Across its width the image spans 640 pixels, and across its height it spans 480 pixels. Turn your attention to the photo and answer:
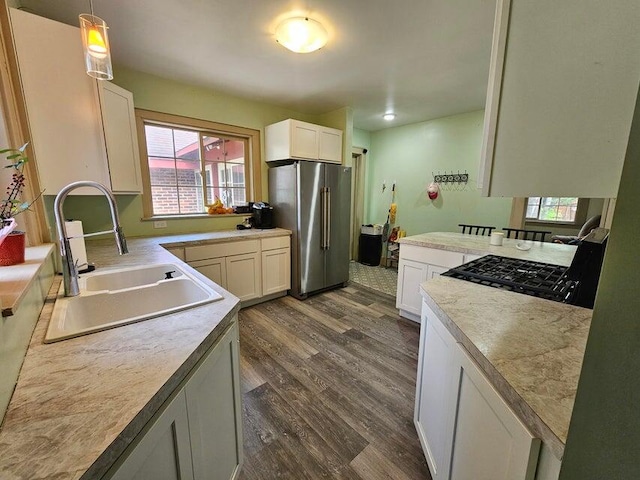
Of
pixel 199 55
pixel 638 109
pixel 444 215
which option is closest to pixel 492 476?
pixel 638 109

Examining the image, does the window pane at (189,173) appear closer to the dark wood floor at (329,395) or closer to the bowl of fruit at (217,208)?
the bowl of fruit at (217,208)

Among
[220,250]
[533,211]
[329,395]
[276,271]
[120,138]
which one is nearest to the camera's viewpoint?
[329,395]

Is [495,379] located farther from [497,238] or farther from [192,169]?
[192,169]

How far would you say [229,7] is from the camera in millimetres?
1715

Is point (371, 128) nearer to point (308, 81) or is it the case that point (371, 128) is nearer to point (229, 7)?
point (308, 81)

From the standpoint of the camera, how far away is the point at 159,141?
2.91 m

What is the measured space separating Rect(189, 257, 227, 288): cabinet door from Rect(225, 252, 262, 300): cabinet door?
0.05 meters

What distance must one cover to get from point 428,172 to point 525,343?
13.2ft

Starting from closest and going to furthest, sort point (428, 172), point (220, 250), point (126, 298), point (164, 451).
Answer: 1. point (164, 451)
2. point (126, 298)
3. point (220, 250)
4. point (428, 172)

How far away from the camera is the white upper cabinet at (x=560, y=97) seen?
523mm

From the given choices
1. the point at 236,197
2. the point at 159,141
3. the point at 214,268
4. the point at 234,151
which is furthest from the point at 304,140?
the point at 214,268

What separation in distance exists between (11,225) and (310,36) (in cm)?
204

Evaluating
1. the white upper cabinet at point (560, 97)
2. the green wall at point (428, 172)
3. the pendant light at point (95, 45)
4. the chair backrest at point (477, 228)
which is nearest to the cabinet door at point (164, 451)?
the white upper cabinet at point (560, 97)

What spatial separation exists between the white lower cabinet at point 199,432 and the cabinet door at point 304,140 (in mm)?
2665
